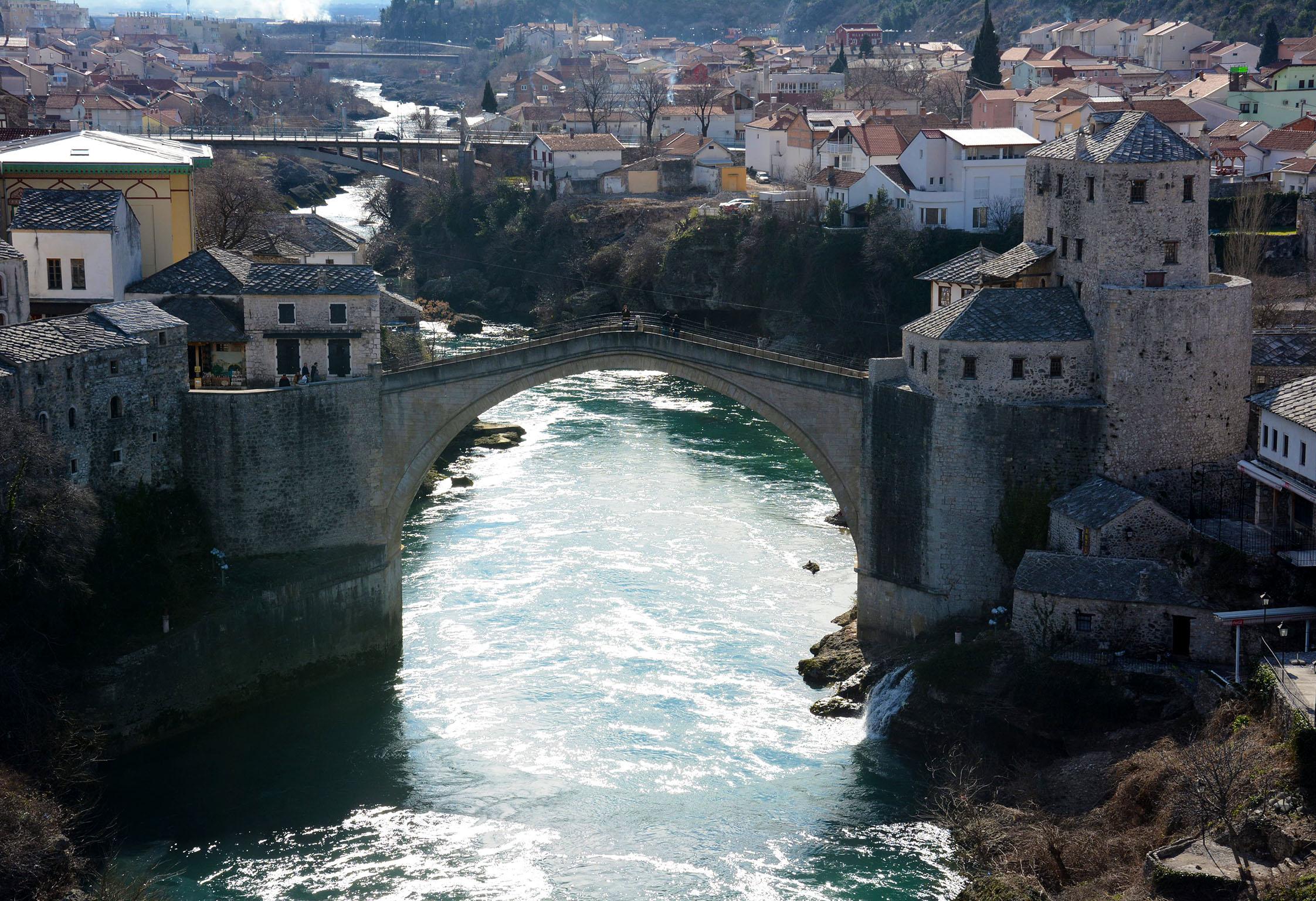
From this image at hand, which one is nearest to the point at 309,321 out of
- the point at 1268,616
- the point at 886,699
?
the point at 886,699

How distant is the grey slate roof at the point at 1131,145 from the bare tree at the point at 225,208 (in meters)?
28.4

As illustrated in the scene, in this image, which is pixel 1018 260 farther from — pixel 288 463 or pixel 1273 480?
pixel 288 463

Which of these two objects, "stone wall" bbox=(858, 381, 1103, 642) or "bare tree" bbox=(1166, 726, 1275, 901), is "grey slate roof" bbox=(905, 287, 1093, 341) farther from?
"bare tree" bbox=(1166, 726, 1275, 901)

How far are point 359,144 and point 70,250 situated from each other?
4405cm

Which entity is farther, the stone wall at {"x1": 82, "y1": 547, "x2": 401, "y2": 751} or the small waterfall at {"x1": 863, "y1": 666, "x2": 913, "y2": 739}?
the small waterfall at {"x1": 863, "y1": 666, "x2": 913, "y2": 739}

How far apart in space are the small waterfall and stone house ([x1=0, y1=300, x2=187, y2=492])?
1550 cm

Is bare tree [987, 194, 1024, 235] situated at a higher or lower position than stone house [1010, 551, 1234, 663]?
higher

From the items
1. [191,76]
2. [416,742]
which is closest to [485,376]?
[416,742]

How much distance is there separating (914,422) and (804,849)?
10.3m

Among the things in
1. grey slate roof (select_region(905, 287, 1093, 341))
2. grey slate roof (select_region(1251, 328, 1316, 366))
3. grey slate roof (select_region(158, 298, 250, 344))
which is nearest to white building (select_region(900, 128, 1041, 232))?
grey slate roof (select_region(1251, 328, 1316, 366))

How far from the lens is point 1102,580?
1350 inches

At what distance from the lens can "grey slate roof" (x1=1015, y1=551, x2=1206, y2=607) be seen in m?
33.8

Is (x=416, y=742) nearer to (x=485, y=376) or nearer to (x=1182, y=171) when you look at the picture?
(x=485, y=376)

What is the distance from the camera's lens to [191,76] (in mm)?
160125
